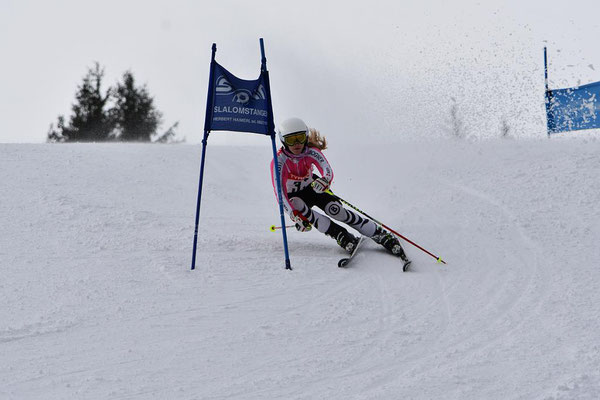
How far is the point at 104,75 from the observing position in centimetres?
3266

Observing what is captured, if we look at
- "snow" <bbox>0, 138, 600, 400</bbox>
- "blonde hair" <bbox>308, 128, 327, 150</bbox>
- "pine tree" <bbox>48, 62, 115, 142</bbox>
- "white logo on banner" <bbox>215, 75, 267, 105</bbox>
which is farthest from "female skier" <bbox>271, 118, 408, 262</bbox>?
"pine tree" <bbox>48, 62, 115, 142</bbox>

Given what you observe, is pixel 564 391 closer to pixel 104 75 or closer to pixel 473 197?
pixel 473 197

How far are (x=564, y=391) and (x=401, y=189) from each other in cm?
639

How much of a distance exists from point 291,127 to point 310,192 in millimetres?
805

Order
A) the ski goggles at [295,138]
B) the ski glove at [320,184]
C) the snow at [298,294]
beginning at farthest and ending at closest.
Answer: the ski goggles at [295,138] → the ski glove at [320,184] → the snow at [298,294]

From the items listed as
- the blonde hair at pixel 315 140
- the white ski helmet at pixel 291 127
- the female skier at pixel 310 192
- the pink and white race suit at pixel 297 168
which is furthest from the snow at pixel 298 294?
the white ski helmet at pixel 291 127

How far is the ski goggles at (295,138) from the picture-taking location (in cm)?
614

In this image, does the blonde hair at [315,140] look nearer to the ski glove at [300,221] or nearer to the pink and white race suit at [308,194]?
the pink and white race suit at [308,194]

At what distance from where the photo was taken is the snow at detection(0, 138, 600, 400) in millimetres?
3191

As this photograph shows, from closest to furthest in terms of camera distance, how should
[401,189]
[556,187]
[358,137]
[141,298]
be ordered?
[141,298]
[556,187]
[401,189]
[358,137]

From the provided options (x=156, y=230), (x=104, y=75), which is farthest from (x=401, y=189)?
(x=104, y=75)

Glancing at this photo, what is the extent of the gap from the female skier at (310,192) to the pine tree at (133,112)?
93.6 feet

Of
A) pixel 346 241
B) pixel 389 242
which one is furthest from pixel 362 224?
pixel 389 242

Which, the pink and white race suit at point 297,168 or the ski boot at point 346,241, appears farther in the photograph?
the pink and white race suit at point 297,168
